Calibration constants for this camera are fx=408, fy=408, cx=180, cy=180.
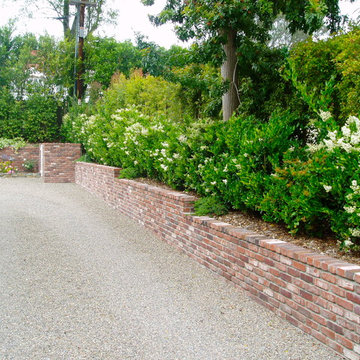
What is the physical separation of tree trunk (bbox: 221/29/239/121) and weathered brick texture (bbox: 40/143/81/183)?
25.6 feet

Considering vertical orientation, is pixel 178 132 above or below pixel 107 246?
above

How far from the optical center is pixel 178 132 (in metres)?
6.50

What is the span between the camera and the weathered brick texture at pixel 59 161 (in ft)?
44.4

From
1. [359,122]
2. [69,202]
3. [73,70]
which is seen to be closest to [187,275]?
[359,122]

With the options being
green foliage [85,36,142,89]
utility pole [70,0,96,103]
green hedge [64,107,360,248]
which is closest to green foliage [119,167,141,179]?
green hedge [64,107,360,248]

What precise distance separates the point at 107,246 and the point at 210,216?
1.67 m

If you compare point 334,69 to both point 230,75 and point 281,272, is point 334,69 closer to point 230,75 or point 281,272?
point 230,75

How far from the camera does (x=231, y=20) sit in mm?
6211

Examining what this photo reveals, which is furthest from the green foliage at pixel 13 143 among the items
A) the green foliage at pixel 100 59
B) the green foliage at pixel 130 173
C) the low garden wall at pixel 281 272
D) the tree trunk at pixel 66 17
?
the low garden wall at pixel 281 272

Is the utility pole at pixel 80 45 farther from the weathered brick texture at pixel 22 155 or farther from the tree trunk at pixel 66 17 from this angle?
the tree trunk at pixel 66 17

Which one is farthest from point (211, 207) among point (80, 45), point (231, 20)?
point (80, 45)

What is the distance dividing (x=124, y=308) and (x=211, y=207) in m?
1.89

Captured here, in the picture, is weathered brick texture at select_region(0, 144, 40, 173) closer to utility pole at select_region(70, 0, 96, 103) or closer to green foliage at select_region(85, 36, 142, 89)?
utility pole at select_region(70, 0, 96, 103)

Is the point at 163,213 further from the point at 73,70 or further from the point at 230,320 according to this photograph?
the point at 73,70
